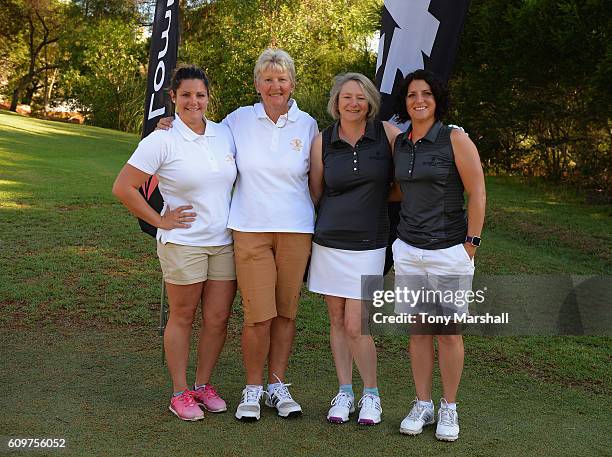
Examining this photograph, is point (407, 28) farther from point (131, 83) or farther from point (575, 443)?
point (131, 83)

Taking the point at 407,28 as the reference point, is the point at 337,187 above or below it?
below

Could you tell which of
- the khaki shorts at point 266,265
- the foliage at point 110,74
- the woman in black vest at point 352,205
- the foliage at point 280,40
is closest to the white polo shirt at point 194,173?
the khaki shorts at point 266,265

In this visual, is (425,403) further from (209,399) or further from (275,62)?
(275,62)

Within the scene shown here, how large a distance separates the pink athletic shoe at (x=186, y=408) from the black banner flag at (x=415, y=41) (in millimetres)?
1196

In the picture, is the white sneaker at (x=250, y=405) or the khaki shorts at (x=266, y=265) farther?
the white sneaker at (x=250, y=405)

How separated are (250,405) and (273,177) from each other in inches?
45.2

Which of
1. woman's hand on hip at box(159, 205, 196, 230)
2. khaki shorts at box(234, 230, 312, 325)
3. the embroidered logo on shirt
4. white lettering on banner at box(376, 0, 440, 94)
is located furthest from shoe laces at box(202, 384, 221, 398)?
white lettering on banner at box(376, 0, 440, 94)

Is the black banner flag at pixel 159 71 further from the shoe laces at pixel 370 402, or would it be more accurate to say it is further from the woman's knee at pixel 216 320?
the shoe laces at pixel 370 402

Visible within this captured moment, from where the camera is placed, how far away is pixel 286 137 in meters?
3.89

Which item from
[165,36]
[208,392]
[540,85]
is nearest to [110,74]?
[540,85]

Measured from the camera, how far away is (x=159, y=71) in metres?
4.68

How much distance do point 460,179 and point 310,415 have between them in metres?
1.47

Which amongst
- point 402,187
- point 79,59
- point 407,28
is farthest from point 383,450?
point 79,59

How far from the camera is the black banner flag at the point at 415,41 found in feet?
14.0
